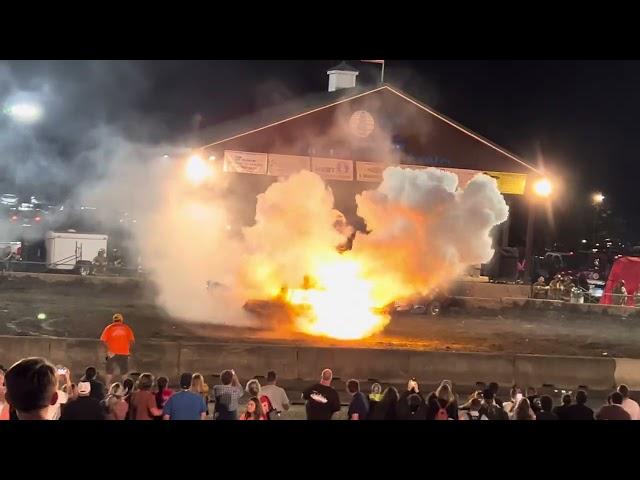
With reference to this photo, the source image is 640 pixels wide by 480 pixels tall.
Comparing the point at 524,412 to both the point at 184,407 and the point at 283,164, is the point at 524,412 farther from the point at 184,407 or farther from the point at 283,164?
the point at 283,164

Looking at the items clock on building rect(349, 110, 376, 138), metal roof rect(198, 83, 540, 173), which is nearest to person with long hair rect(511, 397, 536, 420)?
metal roof rect(198, 83, 540, 173)

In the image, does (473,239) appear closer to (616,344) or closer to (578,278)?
(616,344)

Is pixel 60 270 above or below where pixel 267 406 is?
below

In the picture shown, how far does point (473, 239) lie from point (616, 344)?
4.95m

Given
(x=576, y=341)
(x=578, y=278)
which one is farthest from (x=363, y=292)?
(x=578, y=278)

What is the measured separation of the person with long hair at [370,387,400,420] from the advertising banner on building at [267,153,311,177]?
20724mm

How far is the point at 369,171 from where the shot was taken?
95.6 ft

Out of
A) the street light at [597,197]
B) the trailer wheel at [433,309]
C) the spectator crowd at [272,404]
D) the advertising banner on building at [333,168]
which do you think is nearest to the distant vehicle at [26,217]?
the advertising banner on building at [333,168]

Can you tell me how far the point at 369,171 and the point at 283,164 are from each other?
3.63m

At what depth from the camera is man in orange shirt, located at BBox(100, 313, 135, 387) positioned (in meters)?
12.0

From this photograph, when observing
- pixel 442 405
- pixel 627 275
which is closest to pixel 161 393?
pixel 442 405

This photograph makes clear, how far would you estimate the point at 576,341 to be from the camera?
19406 millimetres

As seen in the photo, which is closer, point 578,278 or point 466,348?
point 466,348

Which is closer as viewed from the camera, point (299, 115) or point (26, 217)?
point (299, 115)
